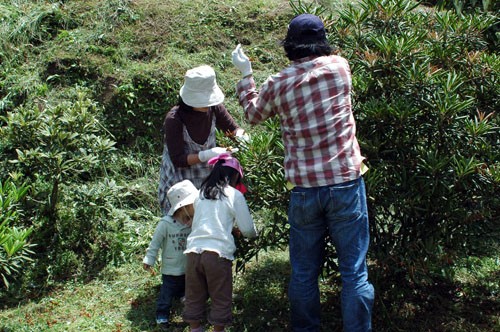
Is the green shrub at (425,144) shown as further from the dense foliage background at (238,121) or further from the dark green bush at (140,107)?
the dark green bush at (140,107)

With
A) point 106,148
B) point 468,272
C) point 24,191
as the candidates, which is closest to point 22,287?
point 24,191

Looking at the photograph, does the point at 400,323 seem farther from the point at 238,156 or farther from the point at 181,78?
the point at 181,78

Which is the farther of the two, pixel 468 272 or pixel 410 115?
pixel 468 272

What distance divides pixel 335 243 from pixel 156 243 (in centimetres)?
152

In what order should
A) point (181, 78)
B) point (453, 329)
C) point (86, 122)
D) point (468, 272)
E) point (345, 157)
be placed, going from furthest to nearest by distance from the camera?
1. point (181, 78)
2. point (86, 122)
3. point (468, 272)
4. point (453, 329)
5. point (345, 157)

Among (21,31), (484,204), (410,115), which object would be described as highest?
(21,31)

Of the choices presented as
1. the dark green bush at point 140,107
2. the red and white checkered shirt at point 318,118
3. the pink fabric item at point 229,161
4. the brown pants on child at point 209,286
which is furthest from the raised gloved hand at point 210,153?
the dark green bush at point 140,107

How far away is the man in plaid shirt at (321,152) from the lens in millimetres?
3242

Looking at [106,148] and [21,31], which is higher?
[21,31]

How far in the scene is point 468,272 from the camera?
15.7 ft

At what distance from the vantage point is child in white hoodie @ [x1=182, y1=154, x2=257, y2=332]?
12.5 feet

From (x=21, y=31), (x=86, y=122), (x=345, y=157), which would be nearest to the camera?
(x=345, y=157)

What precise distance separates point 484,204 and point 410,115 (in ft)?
2.38

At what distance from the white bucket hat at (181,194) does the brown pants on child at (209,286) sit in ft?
1.45
